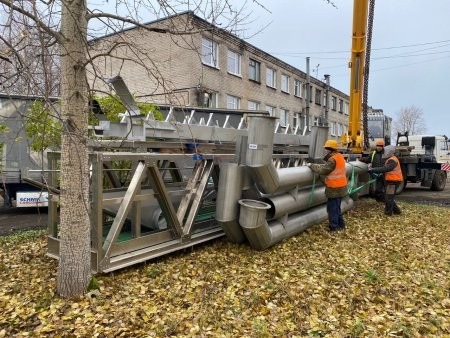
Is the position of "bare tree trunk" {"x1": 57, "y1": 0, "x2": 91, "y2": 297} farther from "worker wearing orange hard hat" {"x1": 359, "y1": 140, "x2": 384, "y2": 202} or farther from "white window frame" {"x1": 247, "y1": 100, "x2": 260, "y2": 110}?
"white window frame" {"x1": 247, "y1": 100, "x2": 260, "y2": 110}

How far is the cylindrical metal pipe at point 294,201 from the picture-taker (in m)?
5.84

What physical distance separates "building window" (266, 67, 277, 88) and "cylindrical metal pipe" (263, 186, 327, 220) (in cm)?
1978

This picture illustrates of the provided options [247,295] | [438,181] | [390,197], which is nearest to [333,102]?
[438,181]

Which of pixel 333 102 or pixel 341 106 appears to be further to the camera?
pixel 341 106

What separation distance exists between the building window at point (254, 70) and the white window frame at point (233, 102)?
1.95 meters

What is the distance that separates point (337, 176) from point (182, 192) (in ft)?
9.94

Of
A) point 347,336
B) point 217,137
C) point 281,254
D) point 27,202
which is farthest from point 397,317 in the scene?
point 27,202

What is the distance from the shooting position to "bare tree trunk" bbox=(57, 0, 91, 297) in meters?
3.79

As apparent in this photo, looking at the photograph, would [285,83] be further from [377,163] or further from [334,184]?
[334,184]

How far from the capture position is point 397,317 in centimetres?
382

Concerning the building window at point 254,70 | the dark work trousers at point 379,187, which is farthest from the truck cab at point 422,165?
the building window at point 254,70

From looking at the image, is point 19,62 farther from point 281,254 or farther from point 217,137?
point 281,254

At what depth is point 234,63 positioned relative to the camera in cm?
2250

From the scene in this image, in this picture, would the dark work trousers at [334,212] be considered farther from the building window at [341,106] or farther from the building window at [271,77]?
the building window at [341,106]
